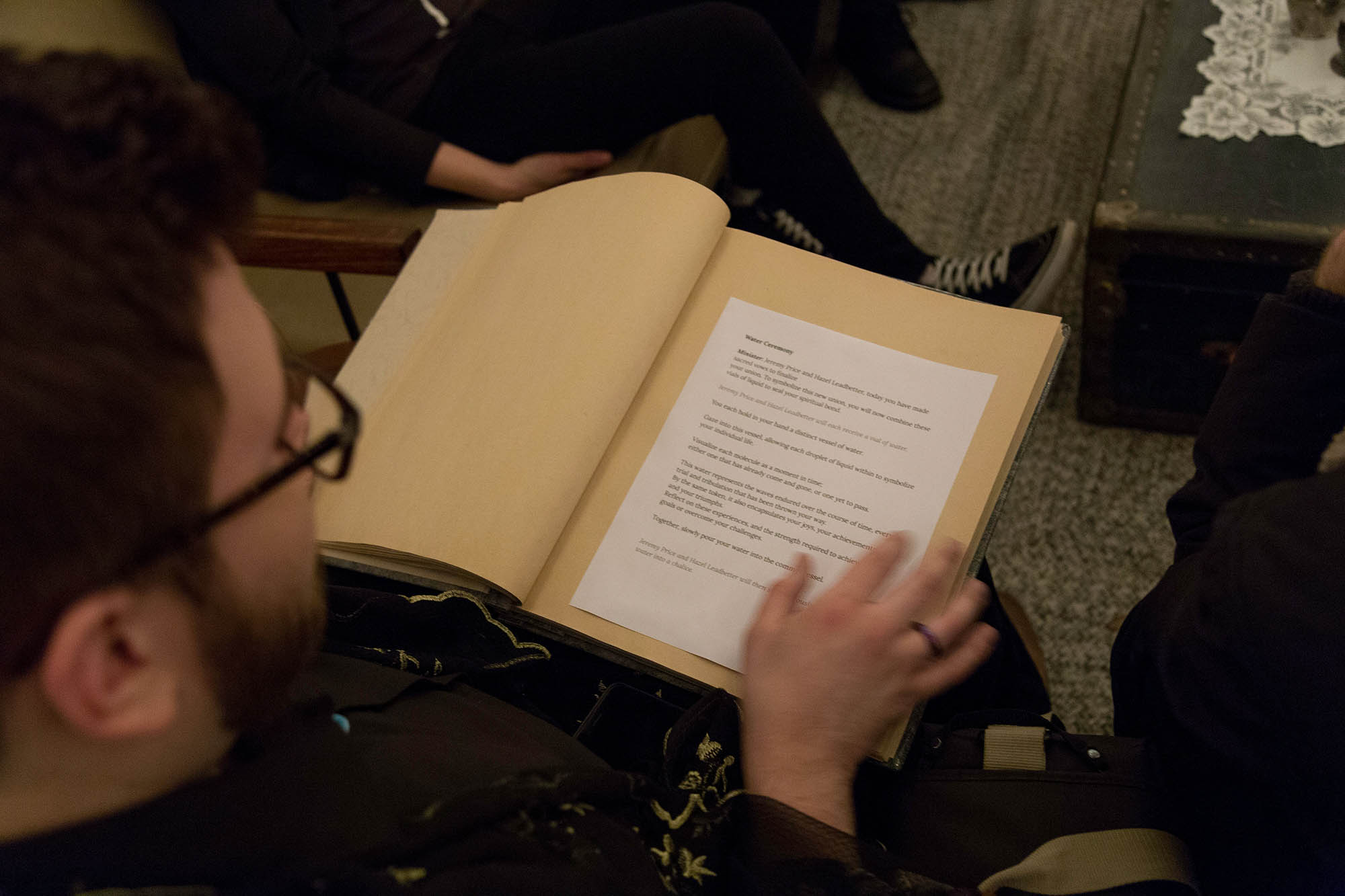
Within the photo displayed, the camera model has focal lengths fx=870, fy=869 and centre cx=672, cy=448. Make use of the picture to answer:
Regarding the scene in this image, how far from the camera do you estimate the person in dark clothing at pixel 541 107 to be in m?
1.23

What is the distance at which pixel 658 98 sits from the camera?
1283 mm

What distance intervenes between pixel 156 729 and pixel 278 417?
0.16 m

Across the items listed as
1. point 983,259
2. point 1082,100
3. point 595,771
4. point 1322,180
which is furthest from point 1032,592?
point 1082,100

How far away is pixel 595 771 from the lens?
1.97ft

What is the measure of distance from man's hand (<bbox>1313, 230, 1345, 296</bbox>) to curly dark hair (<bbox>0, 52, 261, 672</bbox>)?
0.78 meters

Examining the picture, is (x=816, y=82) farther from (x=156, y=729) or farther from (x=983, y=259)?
(x=156, y=729)

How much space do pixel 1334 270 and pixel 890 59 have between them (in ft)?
4.55

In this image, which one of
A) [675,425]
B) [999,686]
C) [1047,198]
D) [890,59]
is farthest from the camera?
[890,59]

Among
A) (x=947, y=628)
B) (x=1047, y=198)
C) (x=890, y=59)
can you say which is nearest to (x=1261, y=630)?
(x=947, y=628)

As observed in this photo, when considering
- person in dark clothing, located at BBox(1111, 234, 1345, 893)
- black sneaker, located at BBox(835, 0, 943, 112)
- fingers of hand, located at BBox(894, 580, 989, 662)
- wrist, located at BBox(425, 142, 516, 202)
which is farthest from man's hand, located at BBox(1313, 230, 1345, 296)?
black sneaker, located at BBox(835, 0, 943, 112)

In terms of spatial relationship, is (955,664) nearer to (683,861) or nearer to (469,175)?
(683,861)

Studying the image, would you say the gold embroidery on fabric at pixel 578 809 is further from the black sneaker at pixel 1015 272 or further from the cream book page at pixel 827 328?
the black sneaker at pixel 1015 272

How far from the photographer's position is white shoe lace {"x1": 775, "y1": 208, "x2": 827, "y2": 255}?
1497 mm

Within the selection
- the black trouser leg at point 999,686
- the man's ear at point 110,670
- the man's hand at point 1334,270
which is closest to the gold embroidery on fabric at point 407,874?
the man's ear at point 110,670
